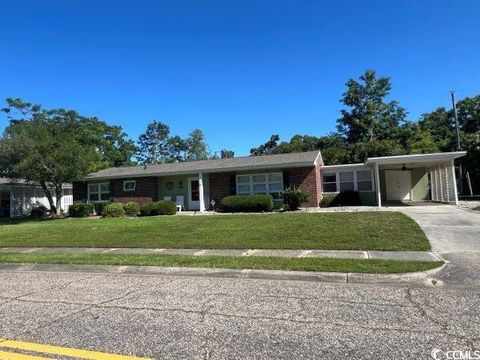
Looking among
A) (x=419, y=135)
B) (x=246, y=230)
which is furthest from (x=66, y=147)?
(x=419, y=135)

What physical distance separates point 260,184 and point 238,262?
1590cm

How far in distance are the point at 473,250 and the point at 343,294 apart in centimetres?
489

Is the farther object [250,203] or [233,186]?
[233,186]

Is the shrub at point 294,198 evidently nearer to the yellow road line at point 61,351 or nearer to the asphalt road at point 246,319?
the asphalt road at point 246,319

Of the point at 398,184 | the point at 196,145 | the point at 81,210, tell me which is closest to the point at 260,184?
the point at 398,184

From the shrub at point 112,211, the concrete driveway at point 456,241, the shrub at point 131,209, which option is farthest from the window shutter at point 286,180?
the shrub at point 112,211

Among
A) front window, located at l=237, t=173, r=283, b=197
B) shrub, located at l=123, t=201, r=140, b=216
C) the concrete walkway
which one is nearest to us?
the concrete walkway

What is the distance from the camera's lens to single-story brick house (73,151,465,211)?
2327cm

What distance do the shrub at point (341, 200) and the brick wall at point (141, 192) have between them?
11.2m

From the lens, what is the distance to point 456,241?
10.5 m

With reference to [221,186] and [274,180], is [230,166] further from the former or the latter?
[274,180]

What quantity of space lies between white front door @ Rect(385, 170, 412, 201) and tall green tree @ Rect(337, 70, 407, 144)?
26399mm

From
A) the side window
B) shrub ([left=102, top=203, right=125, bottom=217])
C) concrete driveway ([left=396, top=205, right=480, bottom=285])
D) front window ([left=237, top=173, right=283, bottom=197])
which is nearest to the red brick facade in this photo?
front window ([left=237, top=173, right=283, bottom=197])

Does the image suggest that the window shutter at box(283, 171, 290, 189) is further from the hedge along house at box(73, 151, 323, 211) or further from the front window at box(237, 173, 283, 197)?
the front window at box(237, 173, 283, 197)
